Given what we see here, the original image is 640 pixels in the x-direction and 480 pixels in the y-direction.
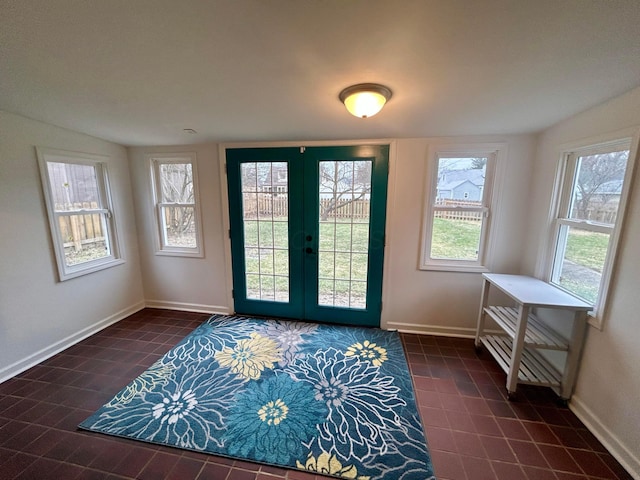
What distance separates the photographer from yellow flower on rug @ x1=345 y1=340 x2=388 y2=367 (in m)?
2.40

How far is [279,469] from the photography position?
1433 millimetres

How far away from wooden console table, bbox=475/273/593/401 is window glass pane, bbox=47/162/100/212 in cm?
425

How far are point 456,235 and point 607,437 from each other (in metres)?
1.78

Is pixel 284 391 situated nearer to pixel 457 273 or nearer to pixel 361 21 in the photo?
pixel 457 273

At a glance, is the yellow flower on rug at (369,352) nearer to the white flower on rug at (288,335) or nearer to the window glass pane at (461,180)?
the white flower on rug at (288,335)

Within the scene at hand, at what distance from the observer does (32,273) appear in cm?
225

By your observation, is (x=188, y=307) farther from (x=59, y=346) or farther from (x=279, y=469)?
(x=279, y=469)

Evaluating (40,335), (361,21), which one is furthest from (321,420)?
(40,335)

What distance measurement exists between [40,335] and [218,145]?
2.56 metres

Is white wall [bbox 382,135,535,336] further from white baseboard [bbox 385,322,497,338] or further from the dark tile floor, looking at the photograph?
the dark tile floor

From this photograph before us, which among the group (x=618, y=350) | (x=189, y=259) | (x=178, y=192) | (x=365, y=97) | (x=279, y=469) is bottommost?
(x=279, y=469)

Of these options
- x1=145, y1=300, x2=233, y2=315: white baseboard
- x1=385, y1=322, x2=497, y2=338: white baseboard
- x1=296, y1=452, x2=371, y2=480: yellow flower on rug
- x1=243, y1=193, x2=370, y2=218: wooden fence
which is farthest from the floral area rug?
x1=243, y1=193, x2=370, y2=218: wooden fence

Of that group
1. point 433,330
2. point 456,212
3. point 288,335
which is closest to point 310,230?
point 288,335

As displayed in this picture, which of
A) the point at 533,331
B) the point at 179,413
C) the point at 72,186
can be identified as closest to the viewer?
the point at 179,413
